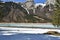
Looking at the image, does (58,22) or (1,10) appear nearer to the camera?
(58,22)

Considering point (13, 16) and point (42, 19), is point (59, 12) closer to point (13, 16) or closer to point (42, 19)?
point (42, 19)

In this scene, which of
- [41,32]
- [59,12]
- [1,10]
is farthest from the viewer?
[1,10]

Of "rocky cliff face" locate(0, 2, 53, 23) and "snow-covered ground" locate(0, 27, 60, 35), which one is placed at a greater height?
"rocky cliff face" locate(0, 2, 53, 23)

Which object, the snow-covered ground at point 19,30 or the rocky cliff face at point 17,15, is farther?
the rocky cliff face at point 17,15

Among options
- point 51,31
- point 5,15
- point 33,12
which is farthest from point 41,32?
point 5,15

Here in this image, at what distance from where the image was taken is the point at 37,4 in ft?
45.3

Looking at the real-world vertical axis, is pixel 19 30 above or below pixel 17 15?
below

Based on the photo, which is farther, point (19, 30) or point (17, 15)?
point (17, 15)

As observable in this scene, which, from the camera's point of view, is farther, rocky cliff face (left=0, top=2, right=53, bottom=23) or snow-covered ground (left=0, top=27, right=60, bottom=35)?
rocky cliff face (left=0, top=2, right=53, bottom=23)

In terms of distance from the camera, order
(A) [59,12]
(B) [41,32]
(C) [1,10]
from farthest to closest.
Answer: (C) [1,10]
(B) [41,32]
(A) [59,12]

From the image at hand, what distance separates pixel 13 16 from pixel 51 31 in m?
2.91

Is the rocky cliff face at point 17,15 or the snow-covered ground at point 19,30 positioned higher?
the rocky cliff face at point 17,15

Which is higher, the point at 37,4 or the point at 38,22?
the point at 37,4

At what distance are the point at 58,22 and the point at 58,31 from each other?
2.00 m
